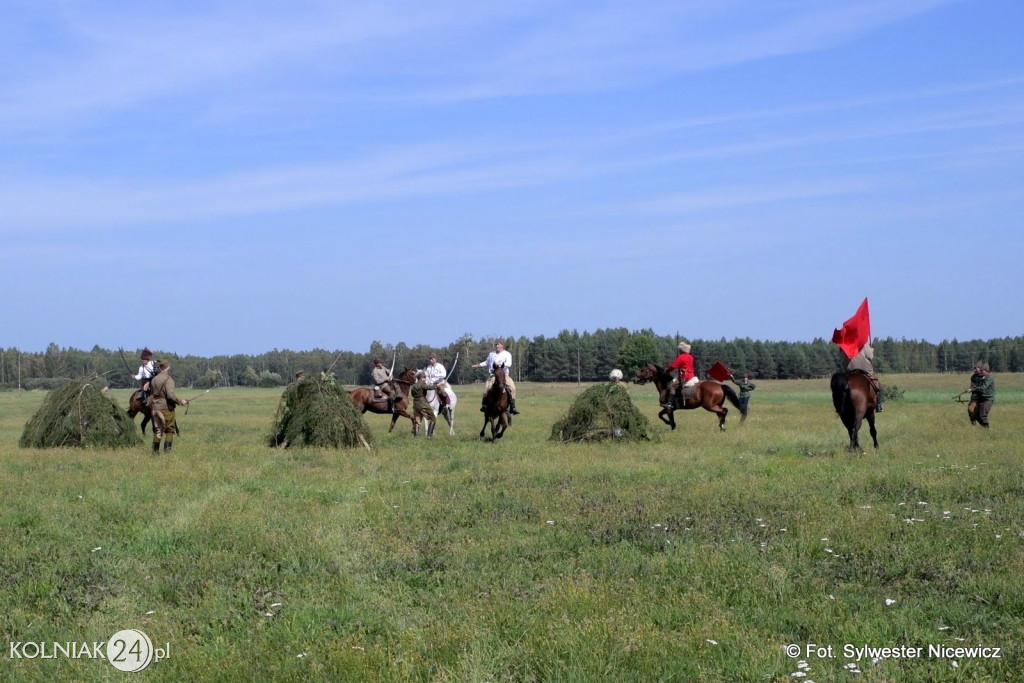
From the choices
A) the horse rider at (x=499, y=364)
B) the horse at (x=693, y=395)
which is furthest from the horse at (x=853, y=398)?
the horse at (x=693, y=395)

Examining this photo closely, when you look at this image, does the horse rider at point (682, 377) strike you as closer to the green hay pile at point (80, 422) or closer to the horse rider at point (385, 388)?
the horse rider at point (385, 388)

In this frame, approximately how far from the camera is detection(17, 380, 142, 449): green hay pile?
22609 millimetres

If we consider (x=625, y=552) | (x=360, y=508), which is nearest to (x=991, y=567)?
(x=625, y=552)

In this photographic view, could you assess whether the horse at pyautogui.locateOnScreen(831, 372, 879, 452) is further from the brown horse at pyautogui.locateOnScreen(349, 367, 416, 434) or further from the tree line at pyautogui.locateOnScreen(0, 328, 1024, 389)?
the tree line at pyautogui.locateOnScreen(0, 328, 1024, 389)

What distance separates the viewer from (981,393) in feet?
86.4

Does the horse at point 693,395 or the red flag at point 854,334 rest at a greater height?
the red flag at point 854,334

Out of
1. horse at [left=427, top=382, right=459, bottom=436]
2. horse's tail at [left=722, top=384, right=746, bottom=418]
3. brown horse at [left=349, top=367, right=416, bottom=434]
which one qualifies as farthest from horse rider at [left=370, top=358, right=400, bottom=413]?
horse's tail at [left=722, top=384, right=746, bottom=418]

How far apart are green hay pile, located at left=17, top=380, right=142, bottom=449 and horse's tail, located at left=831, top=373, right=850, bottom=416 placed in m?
15.0

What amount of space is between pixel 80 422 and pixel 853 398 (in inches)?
631

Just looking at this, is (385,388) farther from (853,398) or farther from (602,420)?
(853,398)

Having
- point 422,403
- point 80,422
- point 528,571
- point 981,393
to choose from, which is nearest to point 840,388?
point 981,393

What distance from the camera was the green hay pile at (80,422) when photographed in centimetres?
2261

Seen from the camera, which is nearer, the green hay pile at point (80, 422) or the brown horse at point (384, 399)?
the green hay pile at point (80, 422)

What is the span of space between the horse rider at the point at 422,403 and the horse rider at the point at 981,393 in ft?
44.9
